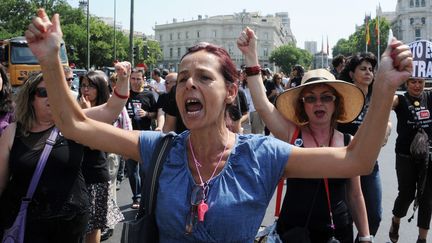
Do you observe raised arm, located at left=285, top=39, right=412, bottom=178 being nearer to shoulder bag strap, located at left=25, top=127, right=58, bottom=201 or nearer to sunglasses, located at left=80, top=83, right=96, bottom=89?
shoulder bag strap, located at left=25, top=127, right=58, bottom=201

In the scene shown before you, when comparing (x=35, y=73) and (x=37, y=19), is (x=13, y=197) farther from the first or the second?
(x=37, y=19)

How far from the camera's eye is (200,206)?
1.88m

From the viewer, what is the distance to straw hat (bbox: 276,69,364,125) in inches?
121

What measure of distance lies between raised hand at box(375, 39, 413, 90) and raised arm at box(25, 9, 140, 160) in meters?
1.06

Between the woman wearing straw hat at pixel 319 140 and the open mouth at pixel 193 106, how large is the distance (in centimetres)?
114

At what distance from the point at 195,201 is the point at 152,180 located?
0.20 meters

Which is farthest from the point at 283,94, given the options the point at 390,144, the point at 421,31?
the point at 421,31

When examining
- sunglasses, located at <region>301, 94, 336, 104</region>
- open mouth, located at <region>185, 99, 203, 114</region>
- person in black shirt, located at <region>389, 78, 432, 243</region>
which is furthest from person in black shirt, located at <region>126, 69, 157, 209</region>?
open mouth, located at <region>185, 99, 203, 114</region>

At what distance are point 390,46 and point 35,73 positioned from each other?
7.94 ft

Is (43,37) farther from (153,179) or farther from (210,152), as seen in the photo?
(210,152)

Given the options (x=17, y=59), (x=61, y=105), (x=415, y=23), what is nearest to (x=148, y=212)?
(x=61, y=105)

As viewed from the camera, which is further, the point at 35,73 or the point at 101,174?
the point at 101,174

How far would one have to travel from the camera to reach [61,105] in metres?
2.03

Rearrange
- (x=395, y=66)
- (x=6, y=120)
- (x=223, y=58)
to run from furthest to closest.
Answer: (x=6, y=120), (x=223, y=58), (x=395, y=66)
